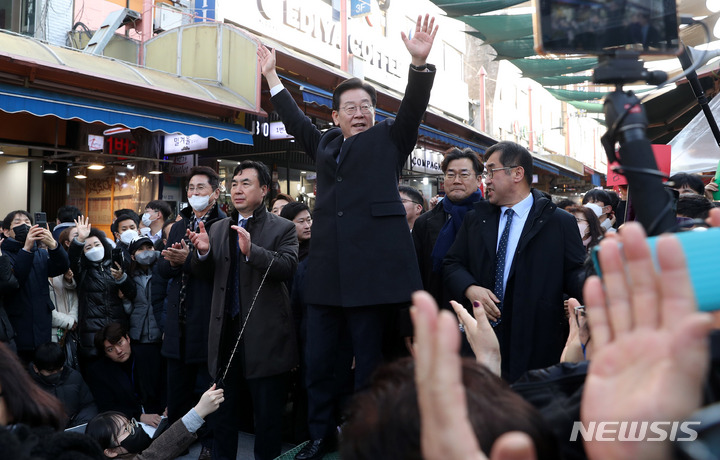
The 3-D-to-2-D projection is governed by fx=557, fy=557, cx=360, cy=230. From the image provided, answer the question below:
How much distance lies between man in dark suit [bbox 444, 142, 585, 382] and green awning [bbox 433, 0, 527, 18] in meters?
6.67

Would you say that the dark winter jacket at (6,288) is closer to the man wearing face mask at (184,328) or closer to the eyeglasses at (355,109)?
the man wearing face mask at (184,328)

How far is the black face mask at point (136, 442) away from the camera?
10.9ft

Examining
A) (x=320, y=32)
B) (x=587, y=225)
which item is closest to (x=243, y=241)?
(x=587, y=225)

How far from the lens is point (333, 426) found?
3340 mm

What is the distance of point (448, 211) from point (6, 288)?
3507 mm

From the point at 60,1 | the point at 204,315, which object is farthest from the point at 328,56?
the point at 204,315

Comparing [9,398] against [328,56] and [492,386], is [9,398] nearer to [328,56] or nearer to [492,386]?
[492,386]

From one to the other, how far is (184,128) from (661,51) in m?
7.07

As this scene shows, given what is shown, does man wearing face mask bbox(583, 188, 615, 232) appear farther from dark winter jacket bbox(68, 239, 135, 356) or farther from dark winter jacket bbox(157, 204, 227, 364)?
dark winter jacket bbox(68, 239, 135, 356)

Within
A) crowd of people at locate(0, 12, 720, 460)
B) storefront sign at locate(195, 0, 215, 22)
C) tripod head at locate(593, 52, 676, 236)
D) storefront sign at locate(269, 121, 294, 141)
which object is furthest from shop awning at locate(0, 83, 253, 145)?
tripod head at locate(593, 52, 676, 236)
